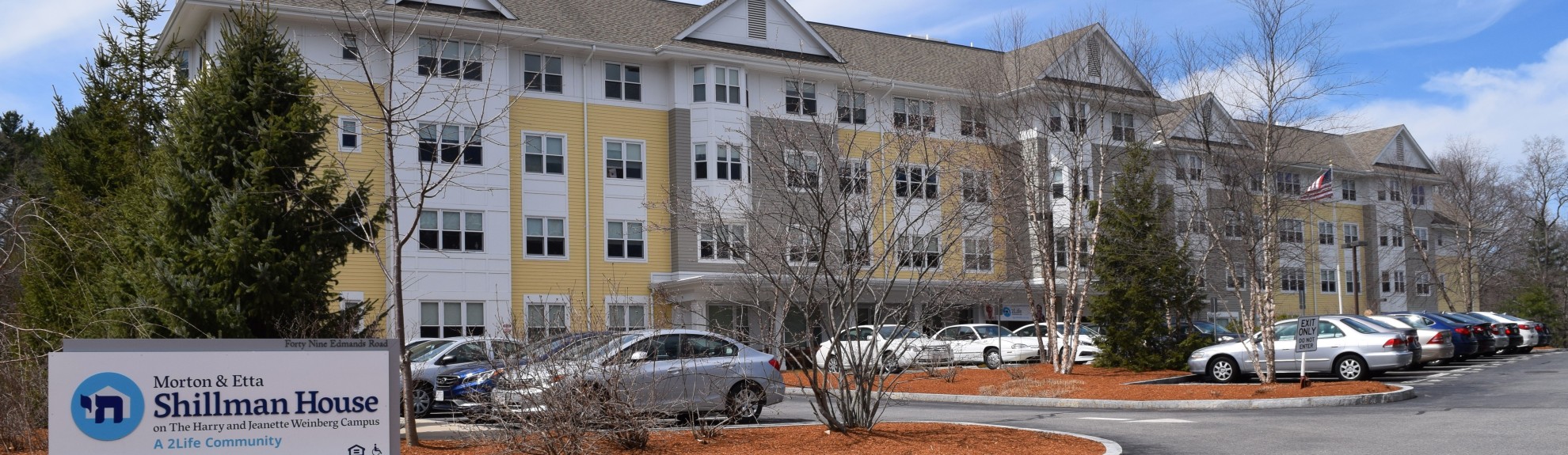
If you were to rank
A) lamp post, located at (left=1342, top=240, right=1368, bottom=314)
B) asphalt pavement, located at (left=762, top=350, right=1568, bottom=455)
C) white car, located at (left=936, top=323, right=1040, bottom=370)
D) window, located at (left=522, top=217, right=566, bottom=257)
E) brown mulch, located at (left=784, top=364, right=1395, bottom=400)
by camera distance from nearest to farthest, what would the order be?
asphalt pavement, located at (left=762, top=350, right=1568, bottom=455) < brown mulch, located at (left=784, top=364, right=1395, bottom=400) < white car, located at (left=936, top=323, right=1040, bottom=370) < window, located at (left=522, top=217, right=566, bottom=257) < lamp post, located at (left=1342, top=240, right=1368, bottom=314)

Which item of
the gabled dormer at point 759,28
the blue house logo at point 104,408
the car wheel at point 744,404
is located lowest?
the car wheel at point 744,404

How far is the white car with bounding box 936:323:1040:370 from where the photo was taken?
3369 cm

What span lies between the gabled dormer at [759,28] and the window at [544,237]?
668cm

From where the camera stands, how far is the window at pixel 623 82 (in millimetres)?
35812

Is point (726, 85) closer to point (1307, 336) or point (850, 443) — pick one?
point (1307, 336)

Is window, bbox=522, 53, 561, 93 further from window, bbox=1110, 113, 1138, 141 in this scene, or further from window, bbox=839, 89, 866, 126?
window, bbox=1110, 113, 1138, 141

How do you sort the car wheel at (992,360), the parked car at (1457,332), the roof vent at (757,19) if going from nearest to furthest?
the parked car at (1457,332), the car wheel at (992,360), the roof vent at (757,19)

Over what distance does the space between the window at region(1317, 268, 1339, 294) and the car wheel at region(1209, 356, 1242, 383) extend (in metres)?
33.5

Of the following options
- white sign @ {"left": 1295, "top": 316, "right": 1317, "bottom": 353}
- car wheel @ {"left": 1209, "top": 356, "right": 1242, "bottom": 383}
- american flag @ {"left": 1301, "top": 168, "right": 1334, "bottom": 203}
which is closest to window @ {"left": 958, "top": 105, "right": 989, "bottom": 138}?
car wheel @ {"left": 1209, "top": 356, "right": 1242, "bottom": 383}

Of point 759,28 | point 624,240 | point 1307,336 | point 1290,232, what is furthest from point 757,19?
point 1307,336

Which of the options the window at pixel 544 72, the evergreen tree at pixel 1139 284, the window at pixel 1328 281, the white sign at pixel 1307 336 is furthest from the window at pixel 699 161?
the window at pixel 1328 281

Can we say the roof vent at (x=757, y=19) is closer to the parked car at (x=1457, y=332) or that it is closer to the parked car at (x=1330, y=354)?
the parked car at (x=1330, y=354)

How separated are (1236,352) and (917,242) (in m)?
13.3

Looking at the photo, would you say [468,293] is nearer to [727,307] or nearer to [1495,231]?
[727,307]
